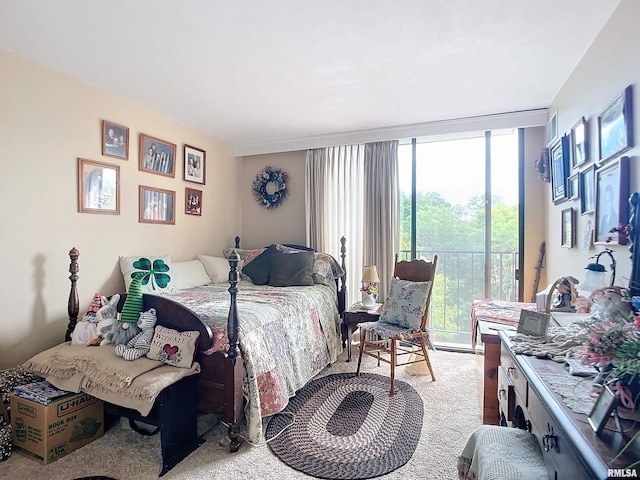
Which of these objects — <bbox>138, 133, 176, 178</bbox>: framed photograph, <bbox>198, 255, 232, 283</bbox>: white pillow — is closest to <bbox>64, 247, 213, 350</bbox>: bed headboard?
<bbox>138, 133, 176, 178</bbox>: framed photograph

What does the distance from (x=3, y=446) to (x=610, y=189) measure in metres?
3.70

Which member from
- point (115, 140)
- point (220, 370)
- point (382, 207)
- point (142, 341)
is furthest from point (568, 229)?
point (115, 140)

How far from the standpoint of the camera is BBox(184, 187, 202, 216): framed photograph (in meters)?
4.07

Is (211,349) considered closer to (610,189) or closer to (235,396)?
(235,396)

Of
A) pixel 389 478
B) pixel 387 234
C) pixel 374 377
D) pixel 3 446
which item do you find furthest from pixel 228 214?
pixel 389 478

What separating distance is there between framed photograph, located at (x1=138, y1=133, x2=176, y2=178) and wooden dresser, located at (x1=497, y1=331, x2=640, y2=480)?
3.53m

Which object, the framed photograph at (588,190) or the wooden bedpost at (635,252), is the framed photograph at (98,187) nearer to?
the wooden bedpost at (635,252)

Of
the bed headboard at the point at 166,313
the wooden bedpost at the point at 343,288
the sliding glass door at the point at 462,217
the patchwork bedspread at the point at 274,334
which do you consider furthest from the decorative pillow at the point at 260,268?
the sliding glass door at the point at 462,217

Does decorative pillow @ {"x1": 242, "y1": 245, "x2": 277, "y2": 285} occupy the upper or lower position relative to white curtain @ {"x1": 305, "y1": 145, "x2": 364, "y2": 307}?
lower

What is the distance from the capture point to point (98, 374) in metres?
2.04

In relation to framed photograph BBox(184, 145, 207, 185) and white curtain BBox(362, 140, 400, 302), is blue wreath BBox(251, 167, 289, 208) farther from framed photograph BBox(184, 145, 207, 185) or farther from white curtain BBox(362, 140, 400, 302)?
white curtain BBox(362, 140, 400, 302)

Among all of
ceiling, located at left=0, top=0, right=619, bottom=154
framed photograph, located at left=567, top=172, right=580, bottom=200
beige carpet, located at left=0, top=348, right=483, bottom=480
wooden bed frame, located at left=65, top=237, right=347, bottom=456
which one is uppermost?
ceiling, located at left=0, top=0, right=619, bottom=154

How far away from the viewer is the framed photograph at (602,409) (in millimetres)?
794

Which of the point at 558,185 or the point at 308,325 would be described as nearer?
the point at 558,185
